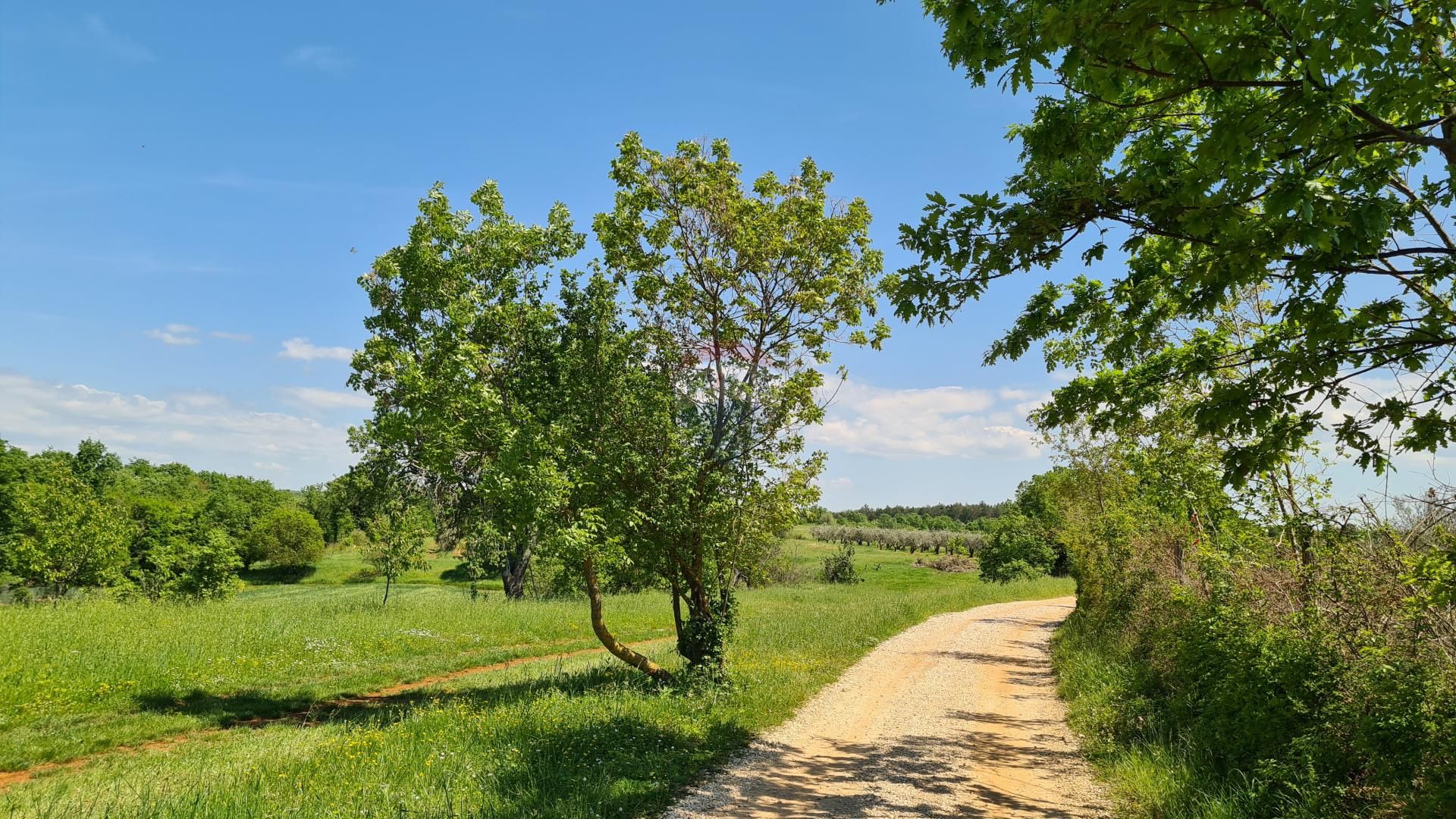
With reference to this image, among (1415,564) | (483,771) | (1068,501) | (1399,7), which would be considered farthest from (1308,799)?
(1068,501)

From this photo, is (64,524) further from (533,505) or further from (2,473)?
(2,473)

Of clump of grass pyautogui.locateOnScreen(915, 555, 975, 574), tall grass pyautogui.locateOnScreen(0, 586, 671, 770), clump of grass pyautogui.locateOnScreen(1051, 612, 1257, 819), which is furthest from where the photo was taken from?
clump of grass pyautogui.locateOnScreen(915, 555, 975, 574)

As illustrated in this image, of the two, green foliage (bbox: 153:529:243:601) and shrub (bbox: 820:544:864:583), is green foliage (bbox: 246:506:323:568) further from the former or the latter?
shrub (bbox: 820:544:864:583)

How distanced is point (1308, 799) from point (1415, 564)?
7.70ft

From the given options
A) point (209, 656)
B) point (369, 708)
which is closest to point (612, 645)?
point (369, 708)

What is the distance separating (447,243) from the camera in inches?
572

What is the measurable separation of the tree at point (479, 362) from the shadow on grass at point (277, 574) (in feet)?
218

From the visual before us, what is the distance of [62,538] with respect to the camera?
31453 mm

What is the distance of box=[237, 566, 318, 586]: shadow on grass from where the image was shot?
6894 centimetres

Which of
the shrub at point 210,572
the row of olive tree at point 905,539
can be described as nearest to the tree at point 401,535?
the shrub at point 210,572

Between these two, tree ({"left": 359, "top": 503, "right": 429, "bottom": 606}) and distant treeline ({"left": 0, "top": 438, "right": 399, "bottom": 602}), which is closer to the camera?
tree ({"left": 359, "top": 503, "right": 429, "bottom": 606})

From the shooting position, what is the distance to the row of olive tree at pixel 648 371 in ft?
43.0

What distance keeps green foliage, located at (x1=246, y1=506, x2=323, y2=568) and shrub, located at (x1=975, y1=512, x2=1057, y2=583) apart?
67478 millimetres

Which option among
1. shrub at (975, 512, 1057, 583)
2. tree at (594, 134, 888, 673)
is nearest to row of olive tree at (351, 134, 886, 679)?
tree at (594, 134, 888, 673)
